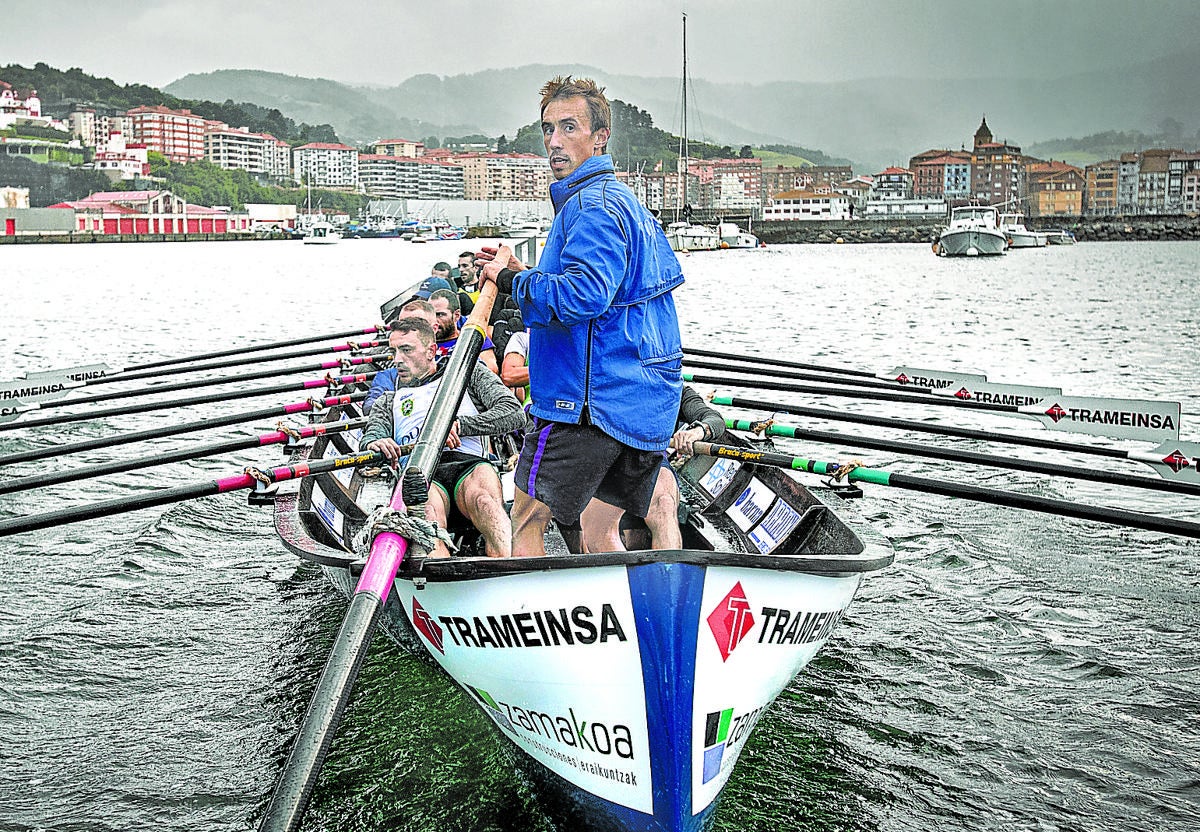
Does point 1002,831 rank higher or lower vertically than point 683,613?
lower

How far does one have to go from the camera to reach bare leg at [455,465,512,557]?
18.0 ft

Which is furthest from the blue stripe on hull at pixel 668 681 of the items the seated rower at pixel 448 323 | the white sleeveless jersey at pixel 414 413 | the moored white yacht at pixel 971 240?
the moored white yacht at pixel 971 240

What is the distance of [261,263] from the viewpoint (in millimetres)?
70875

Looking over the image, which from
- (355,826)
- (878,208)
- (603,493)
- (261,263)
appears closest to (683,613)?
(603,493)

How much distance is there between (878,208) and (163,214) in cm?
9958

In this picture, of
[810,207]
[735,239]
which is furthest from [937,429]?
[810,207]

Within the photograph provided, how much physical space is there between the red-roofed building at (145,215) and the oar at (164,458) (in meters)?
120

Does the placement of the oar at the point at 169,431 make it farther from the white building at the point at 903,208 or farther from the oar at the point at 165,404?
the white building at the point at 903,208

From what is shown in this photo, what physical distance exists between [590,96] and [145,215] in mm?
125562

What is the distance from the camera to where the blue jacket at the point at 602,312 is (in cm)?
387

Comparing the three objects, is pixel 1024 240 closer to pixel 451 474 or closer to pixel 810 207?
pixel 810 207

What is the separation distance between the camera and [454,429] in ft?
18.1

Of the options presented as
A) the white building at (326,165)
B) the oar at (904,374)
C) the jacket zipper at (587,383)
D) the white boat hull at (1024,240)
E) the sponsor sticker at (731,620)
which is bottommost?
the sponsor sticker at (731,620)

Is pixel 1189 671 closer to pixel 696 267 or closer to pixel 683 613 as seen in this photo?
pixel 683 613
